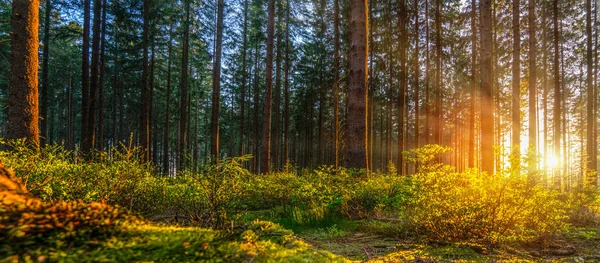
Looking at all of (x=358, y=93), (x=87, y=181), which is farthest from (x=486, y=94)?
(x=87, y=181)

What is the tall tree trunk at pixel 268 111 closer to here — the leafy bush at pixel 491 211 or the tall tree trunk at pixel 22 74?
the tall tree trunk at pixel 22 74

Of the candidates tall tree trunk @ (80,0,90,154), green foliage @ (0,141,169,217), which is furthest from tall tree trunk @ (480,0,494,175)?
tall tree trunk @ (80,0,90,154)

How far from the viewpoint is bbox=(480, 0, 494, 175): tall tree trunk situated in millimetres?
9977

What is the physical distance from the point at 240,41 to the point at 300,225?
27.2m

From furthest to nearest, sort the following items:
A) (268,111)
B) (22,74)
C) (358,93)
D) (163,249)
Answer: (268,111)
(358,93)
(22,74)
(163,249)

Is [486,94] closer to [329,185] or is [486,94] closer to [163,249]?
[329,185]

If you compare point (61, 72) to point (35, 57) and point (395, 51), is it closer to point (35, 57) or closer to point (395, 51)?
point (35, 57)

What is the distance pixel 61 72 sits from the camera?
33062 millimetres

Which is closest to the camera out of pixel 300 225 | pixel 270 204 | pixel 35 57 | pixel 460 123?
pixel 300 225

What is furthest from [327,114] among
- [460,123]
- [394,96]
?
[460,123]

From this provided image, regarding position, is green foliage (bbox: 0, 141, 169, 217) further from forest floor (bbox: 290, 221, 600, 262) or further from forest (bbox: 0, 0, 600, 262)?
forest floor (bbox: 290, 221, 600, 262)

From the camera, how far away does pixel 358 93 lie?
812cm

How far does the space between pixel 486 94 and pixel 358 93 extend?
17.4ft

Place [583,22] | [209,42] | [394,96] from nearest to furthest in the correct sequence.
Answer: [583,22] < [394,96] < [209,42]
